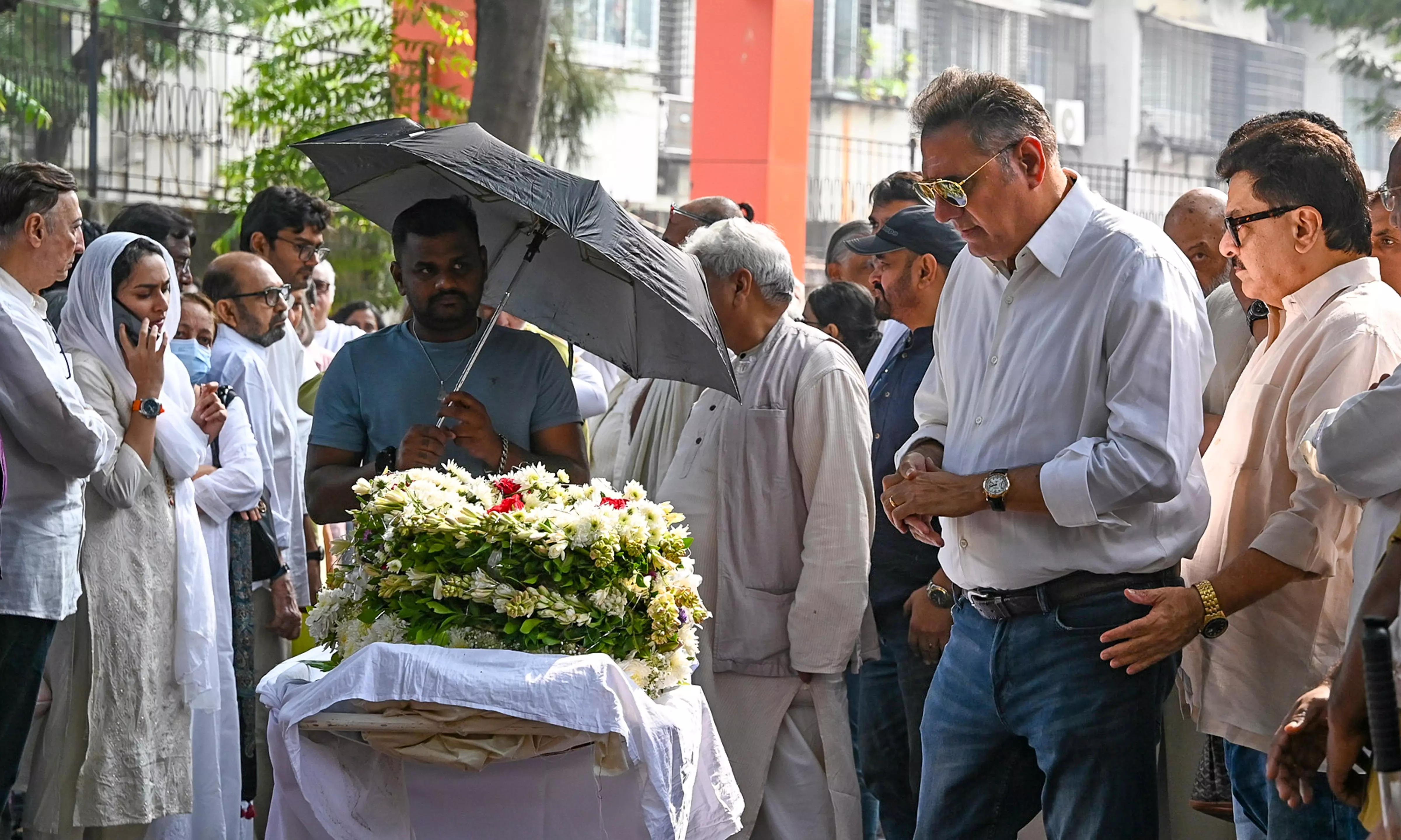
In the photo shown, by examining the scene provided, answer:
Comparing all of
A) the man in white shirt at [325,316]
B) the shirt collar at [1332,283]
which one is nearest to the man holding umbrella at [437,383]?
the shirt collar at [1332,283]

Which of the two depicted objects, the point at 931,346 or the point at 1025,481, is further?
the point at 931,346

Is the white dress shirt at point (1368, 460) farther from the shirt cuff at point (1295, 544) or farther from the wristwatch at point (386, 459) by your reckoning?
the wristwatch at point (386, 459)

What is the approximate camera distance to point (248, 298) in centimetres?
643

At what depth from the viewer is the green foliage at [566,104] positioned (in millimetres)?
15914

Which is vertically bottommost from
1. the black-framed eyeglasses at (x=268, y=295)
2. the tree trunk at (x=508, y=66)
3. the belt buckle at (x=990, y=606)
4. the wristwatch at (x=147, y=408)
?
the belt buckle at (x=990, y=606)

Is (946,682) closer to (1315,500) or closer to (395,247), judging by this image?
(1315,500)

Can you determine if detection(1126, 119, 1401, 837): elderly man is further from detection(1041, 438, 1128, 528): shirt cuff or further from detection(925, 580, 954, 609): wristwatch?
detection(925, 580, 954, 609): wristwatch

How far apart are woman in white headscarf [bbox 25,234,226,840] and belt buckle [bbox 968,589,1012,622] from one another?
2.86 m

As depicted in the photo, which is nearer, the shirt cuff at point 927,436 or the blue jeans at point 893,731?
the shirt cuff at point 927,436

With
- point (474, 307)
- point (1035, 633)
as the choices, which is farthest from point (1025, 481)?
point (474, 307)

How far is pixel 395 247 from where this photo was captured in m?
4.25

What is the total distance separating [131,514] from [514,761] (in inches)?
91.6

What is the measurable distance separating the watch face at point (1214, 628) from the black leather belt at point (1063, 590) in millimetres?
140

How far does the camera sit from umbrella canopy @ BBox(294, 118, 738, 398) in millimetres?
3910
